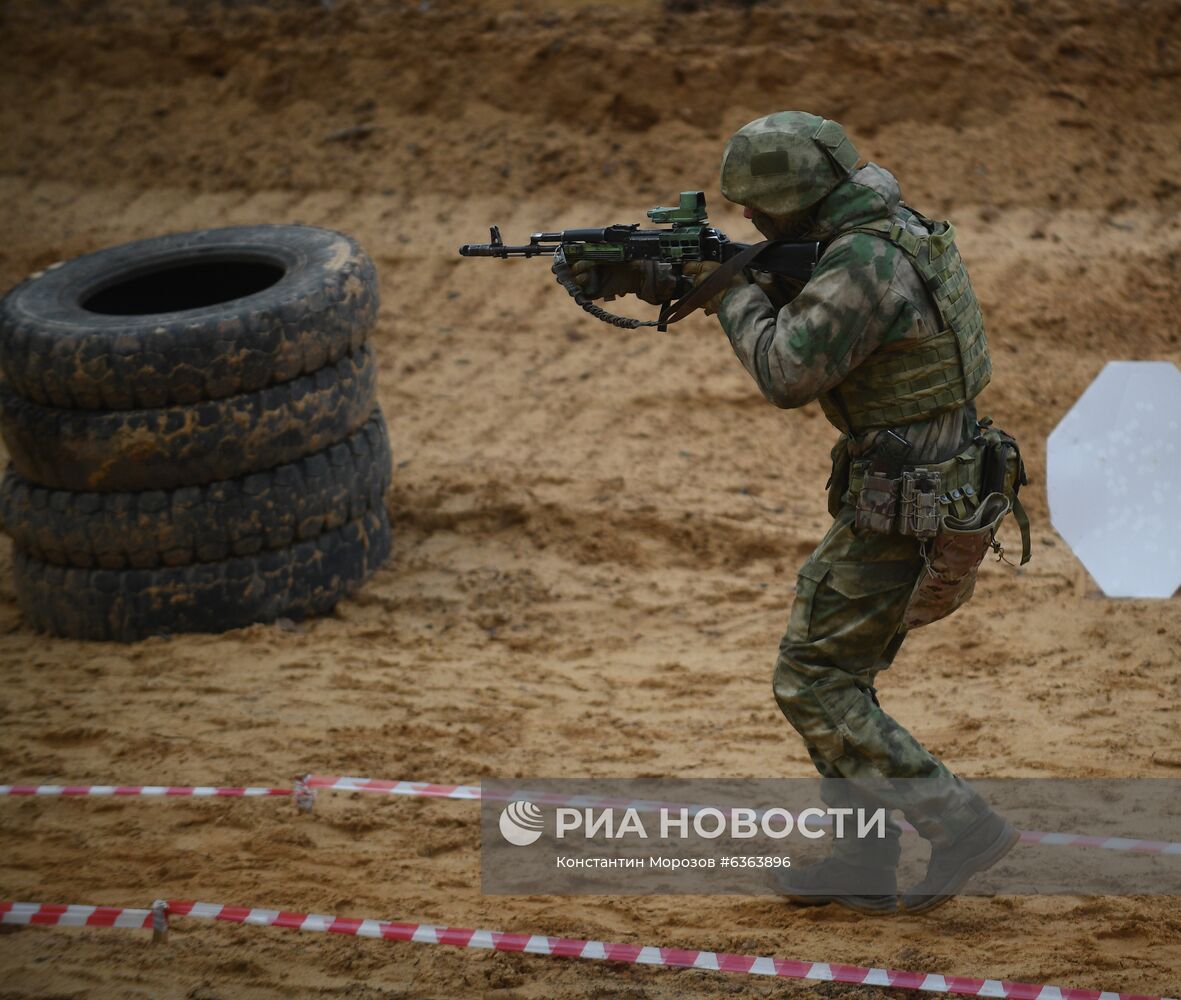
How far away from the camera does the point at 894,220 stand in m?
3.85

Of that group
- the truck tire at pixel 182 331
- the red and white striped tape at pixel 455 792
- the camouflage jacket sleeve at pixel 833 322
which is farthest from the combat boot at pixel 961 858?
the truck tire at pixel 182 331

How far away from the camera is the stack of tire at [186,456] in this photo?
5.96 m

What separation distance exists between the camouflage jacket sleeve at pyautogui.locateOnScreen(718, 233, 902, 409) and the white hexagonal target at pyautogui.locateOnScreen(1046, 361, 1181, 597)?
3283 mm

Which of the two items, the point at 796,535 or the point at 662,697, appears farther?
the point at 796,535

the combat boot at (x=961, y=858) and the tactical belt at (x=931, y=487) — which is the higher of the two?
the tactical belt at (x=931, y=487)

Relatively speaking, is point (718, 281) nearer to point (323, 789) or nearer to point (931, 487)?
point (931, 487)

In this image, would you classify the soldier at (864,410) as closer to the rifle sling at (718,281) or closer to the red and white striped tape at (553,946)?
the rifle sling at (718,281)

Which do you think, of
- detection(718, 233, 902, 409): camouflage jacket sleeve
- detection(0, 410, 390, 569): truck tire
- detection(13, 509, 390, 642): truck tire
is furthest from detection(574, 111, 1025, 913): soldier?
detection(13, 509, 390, 642): truck tire

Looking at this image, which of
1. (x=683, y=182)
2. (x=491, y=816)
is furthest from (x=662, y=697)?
(x=683, y=182)

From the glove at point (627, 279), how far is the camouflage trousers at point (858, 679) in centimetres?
89

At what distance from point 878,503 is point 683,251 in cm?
96

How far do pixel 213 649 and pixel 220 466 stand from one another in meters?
0.82

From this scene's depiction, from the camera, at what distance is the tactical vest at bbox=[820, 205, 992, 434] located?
3.80m

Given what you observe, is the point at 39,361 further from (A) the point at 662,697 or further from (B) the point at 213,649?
→ (A) the point at 662,697
